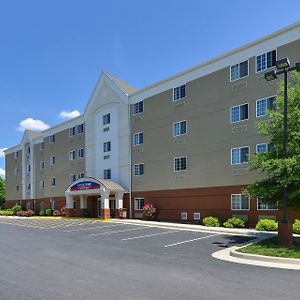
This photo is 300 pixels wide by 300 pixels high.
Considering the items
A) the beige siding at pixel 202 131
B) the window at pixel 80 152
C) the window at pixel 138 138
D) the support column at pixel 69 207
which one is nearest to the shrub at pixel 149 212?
the beige siding at pixel 202 131

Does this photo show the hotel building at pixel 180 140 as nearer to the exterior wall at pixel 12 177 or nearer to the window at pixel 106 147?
the window at pixel 106 147

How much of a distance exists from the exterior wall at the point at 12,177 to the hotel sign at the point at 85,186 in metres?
23.9

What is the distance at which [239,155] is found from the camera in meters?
26.4

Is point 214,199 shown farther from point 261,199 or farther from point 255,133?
point 261,199

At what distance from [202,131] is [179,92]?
14.4 ft

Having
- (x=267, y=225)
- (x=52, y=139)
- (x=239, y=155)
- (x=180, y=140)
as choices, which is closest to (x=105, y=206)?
(x=180, y=140)

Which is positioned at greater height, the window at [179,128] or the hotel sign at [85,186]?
the window at [179,128]

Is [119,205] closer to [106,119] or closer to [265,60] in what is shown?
[106,119]

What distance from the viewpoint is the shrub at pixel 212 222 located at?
26250 mm

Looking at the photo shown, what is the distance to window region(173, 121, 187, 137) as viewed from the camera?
3084 centimetres

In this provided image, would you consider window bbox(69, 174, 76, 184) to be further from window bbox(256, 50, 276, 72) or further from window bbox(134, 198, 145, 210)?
window bbox(256, 50, 276, 72)

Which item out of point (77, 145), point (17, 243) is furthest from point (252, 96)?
point (77, 145)

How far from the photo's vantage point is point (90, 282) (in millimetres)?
9977

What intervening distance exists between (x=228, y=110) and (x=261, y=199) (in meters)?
11.2
